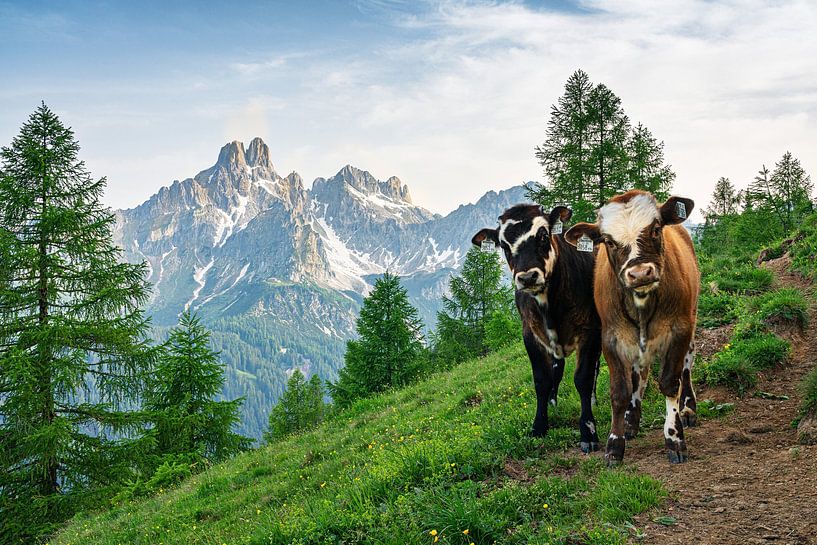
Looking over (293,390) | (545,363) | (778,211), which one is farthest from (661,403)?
(293,390)

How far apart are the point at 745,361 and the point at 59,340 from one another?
1924 centimetres

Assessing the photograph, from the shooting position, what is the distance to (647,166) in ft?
92.1

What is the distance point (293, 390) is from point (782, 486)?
210 ft

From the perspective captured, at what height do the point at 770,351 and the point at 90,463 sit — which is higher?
the point at 770,351

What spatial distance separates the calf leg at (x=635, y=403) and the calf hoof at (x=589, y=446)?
0.42 metres

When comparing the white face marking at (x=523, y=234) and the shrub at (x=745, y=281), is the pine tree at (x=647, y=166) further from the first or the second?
the white face marking at (x=523, y=234)

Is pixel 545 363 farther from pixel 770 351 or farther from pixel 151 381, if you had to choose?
pixel 151 381

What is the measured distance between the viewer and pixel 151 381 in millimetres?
19234

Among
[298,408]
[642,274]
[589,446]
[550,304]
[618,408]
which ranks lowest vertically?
[298,408]

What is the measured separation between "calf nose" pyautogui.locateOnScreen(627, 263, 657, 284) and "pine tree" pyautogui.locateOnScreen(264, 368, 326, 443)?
2189 inches

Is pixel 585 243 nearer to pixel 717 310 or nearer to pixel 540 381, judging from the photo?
pixel 540 381

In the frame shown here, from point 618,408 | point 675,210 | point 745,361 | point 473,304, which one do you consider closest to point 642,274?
point 675,210

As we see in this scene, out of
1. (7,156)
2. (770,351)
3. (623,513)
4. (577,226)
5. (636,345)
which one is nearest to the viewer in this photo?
(623,513)

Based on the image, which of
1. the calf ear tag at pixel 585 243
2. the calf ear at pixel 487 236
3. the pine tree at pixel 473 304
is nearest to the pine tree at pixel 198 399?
the pine tree at pixel 473 304
